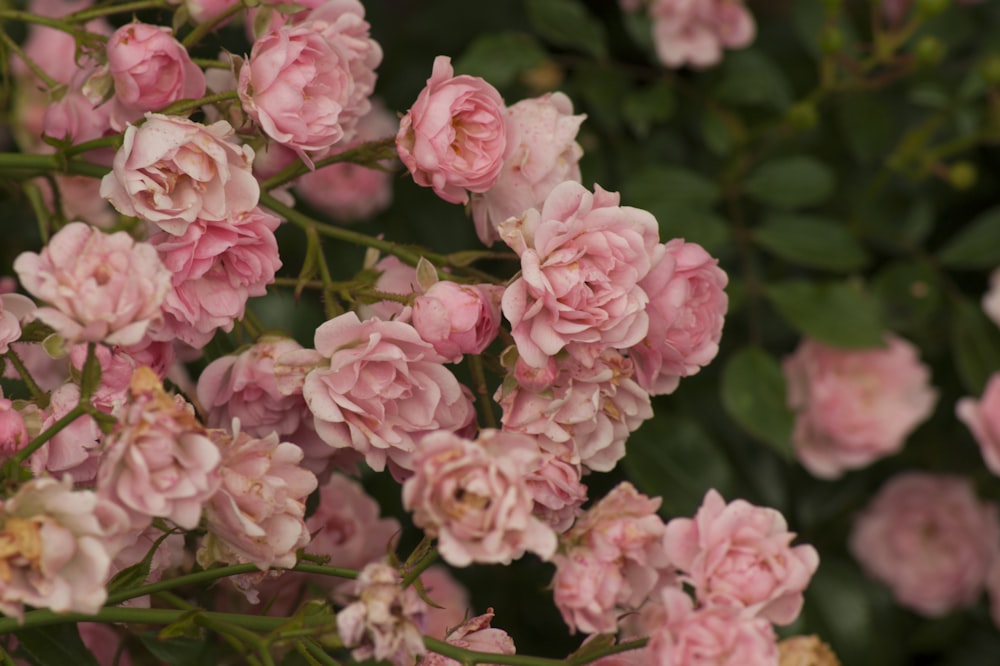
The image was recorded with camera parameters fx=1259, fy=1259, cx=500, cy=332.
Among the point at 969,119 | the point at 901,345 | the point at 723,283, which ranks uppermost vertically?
the point at 723,283

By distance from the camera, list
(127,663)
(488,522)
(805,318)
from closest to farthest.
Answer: (488,522), (127,663), (805,318)

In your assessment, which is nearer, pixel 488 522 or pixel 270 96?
pixel 488 522

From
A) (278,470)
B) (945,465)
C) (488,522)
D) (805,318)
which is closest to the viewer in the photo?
(488,522)

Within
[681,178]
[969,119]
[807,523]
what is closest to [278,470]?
[681,178]

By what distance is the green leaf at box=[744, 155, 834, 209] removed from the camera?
118 cm

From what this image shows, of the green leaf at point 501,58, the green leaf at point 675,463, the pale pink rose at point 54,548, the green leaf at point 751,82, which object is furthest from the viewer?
the green leaf at point 751,82

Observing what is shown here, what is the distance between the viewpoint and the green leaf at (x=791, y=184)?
118cm

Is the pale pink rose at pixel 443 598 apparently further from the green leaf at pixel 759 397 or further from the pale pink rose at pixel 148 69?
the pale pink rose at pixel 148 69

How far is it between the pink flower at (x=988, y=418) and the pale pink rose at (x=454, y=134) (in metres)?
0.66

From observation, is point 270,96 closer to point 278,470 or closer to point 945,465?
point 278,470

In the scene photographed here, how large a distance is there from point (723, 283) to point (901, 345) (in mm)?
646

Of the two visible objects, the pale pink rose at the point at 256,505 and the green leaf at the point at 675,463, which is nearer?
the pale pink rose at the point at 256,505

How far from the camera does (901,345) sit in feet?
4.33

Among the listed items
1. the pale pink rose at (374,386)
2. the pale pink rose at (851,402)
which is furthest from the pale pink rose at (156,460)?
the pale pink rose at (851,402)
